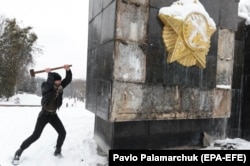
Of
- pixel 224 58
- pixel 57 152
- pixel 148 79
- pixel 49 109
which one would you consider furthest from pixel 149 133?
pixel 224 58

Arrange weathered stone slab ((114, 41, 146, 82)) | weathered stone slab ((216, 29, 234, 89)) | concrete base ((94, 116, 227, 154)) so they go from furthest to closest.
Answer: weathered stone slab ((216, 29, 234, 89)), concrete base ((94, 116, 227, 154)), weathered stone slab ((114, 41, 146, 82))

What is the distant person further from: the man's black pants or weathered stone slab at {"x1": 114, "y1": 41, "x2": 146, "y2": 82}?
weathered stone slab at {"x1": 114, "y1": 41, "x2": 146, "y2": 82}

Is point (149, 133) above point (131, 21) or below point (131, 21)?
below

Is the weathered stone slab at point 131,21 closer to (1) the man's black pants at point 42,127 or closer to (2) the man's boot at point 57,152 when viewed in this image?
(1) the man's black pants at point 42,127

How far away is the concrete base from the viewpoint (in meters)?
5.45

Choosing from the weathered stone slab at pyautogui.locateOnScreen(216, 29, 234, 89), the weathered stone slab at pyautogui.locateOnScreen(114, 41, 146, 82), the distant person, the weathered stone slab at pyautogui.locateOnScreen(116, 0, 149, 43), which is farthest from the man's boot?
the weathered stone slab at pyautogui.locateOnScreen(216, 29, 234, 89)

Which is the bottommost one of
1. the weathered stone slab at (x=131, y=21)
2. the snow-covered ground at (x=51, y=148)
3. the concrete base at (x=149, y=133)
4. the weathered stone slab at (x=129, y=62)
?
the snow-covered ground at (x=51, y=148)

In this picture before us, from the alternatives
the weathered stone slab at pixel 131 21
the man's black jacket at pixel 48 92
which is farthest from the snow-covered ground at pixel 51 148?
the weathered stone slab at pixel 131 21

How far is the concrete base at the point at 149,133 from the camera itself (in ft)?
17.9

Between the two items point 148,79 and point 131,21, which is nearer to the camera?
point 131,21

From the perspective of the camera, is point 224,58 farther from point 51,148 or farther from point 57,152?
point 51,148

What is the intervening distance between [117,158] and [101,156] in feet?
3.06

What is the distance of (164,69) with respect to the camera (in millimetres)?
5590

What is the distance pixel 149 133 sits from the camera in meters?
5.74
